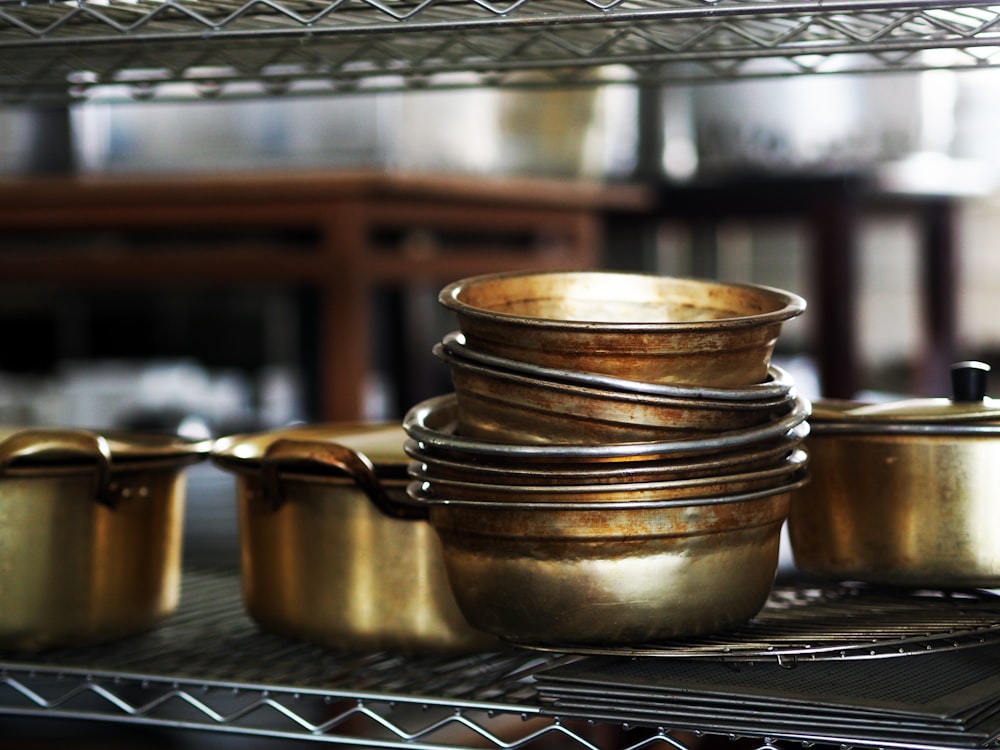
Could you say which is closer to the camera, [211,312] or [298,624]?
[298,624]

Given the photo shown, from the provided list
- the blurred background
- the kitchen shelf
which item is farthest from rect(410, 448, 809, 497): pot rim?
the blurred background

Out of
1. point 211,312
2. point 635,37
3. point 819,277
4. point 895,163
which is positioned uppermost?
point 635,37

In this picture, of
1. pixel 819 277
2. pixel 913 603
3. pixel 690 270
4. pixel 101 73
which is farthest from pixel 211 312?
pixel 913 603

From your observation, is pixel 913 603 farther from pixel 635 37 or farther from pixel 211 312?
pixel 211 312

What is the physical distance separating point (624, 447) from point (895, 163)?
1603mm

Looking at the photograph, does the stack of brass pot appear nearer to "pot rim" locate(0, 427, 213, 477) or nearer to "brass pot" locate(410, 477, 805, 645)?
"brass pot" locate(410, 477, 805, 645)

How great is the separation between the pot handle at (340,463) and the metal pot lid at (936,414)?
247 millimetres

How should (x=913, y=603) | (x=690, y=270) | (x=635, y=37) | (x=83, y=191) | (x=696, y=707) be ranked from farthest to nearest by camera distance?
(x=690, y=270)
(x=83, y=191)
(x=635, y=37)
(x=913, y=603)
(x=696, y=707)

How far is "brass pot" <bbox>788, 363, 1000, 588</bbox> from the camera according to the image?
673 mm

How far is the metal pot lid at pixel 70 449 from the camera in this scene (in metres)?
0.73

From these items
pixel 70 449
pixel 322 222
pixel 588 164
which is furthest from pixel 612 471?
pixel 588 164

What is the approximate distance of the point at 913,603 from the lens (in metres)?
0.72

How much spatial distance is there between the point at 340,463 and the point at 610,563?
19 centimetres

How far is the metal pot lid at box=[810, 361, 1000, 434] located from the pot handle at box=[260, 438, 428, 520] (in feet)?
0.81
